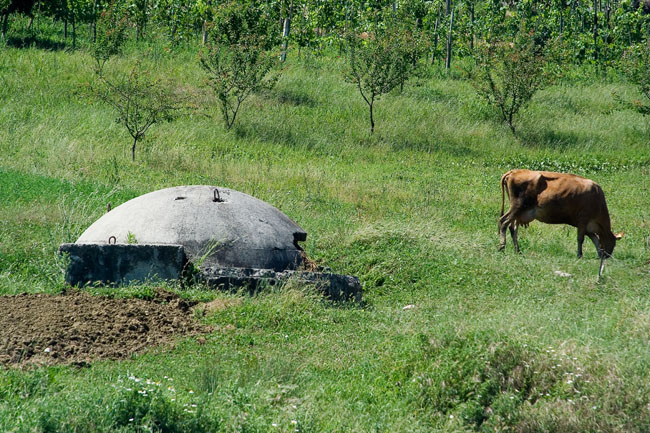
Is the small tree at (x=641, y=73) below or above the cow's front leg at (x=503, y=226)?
above

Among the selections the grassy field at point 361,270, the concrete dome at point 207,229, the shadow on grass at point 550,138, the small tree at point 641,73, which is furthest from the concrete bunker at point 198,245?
the small tree at point 641,73

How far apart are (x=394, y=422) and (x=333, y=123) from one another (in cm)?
1975

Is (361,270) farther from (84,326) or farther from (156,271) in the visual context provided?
(84,326)

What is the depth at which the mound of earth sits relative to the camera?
684 centimetres

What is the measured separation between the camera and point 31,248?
11.3 meters

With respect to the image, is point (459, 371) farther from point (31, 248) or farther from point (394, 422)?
point (31, 248)

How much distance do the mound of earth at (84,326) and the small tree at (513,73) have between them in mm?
19667

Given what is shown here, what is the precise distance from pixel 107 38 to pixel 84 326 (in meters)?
21.2

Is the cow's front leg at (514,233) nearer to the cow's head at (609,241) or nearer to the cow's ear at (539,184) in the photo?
the cow's ear at (539,184)

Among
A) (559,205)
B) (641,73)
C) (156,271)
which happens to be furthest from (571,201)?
(641,73)

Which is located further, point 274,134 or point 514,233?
point 274,134

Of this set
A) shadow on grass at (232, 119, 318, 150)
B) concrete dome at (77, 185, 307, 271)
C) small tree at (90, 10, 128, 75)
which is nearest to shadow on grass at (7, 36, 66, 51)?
small tree at (90, 10, 128, 75)

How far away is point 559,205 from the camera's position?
14086 mm

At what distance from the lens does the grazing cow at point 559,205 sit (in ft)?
45.6
